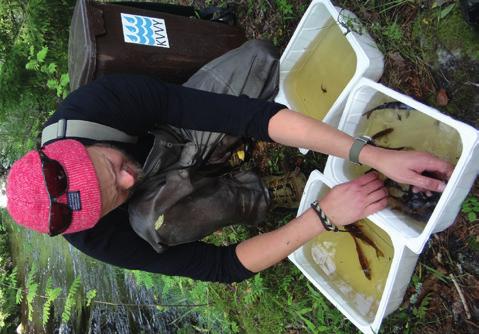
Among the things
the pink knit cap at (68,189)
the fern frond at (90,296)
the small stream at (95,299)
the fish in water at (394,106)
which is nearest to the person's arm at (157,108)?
the pink knit cap at (68,189)

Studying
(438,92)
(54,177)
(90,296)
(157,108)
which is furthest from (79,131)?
(90,296)

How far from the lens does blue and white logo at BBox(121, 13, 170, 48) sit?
2.35m

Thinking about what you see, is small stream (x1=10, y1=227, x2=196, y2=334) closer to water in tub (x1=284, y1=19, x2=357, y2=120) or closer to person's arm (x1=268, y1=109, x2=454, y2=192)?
water in tub (x1=284, y1=19, x2=357, y2=120)

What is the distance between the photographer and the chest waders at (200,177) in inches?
75.9

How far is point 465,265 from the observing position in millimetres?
1962

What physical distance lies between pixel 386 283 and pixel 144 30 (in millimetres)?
1844

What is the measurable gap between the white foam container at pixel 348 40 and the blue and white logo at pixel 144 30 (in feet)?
2.32

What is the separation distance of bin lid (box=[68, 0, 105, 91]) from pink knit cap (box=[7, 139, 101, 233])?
29.2 inches

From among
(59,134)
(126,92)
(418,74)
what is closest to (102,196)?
(59,134)

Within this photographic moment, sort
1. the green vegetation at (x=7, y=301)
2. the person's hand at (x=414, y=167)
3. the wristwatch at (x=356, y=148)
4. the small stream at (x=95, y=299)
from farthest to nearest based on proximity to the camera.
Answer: the green vegetation at (x=7, y=301) < the small stream at (x=95, y=299) < the wristwatch at (x=356, y=148) < the person's hand at (x=414, y=167)

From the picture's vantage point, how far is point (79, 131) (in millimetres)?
1648

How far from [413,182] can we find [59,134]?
133 cm

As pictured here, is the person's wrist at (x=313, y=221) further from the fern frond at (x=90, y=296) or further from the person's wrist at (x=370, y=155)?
the fern frond at (x=90, y=296)

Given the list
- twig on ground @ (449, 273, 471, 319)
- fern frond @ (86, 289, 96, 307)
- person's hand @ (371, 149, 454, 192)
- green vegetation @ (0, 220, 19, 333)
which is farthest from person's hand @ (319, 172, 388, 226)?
green vegetation @ (0, 220, 19, 333)
